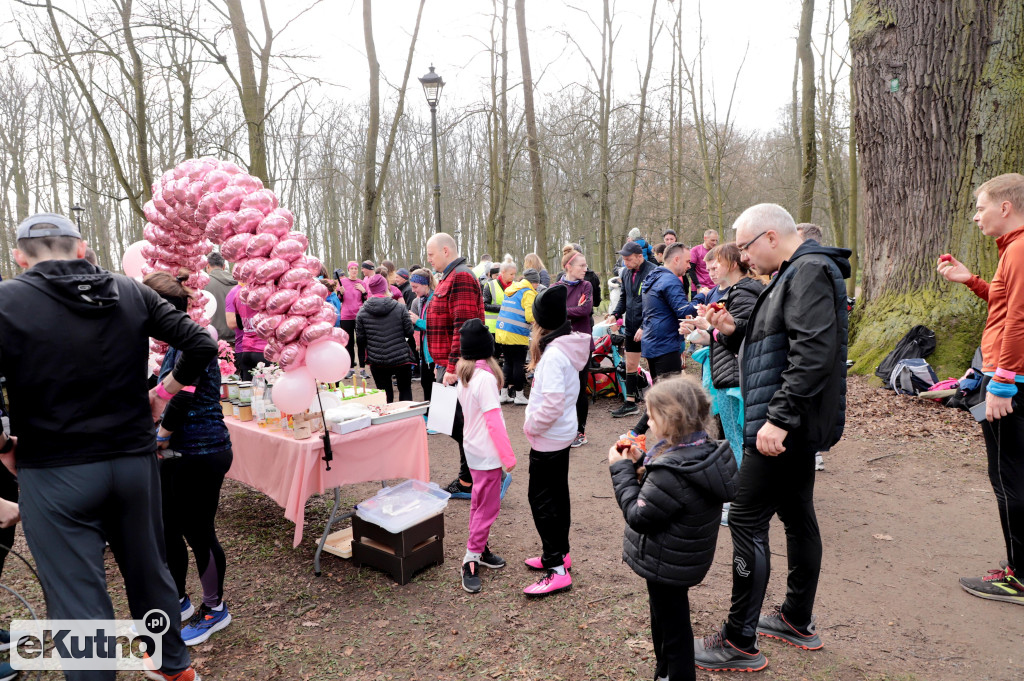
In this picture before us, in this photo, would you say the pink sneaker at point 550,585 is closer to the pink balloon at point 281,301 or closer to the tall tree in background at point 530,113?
the pink balloon at point 281,301

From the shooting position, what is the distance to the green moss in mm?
6887

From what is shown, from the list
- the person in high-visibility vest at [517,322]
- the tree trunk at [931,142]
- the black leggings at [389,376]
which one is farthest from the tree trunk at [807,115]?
the black leggings at [389,376]

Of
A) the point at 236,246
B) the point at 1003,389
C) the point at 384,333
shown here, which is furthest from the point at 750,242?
the point at 384,333

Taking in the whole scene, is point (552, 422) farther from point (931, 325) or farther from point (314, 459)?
point (931, 325)

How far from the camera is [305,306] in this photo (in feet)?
11.3

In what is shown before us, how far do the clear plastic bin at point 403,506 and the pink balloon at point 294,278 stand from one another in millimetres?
1538

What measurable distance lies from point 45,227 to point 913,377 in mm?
8047

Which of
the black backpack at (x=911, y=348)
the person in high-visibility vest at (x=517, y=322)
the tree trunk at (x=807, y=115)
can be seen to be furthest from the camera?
the tree trunk at (x=807, y=115)

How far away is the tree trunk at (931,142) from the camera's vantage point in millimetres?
6625

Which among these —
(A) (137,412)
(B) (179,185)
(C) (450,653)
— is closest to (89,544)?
(A) (137,412)

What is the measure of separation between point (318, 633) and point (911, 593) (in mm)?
3502

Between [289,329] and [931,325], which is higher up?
[289,329]

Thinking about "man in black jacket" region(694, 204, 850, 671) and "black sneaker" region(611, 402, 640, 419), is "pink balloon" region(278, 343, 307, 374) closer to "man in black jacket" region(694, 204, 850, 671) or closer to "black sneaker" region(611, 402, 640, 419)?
"man in black jacket" region(694, 204, 850, 671)

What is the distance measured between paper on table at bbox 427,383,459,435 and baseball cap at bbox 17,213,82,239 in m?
2.52
